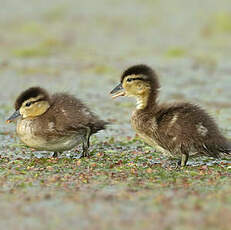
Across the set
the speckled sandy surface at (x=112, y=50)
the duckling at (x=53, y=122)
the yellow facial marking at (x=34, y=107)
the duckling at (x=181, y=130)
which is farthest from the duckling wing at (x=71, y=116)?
the speckled sandy surface at (x=112, y=50)

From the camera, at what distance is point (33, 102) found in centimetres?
652

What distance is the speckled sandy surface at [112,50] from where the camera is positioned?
10.1m

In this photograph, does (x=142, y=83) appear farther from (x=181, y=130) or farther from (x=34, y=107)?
(x=34, y=107)

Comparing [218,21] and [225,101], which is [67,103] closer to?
[225,101]

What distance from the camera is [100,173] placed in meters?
5.71

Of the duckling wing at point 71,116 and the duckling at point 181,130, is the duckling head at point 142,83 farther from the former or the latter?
the duckling wing at point 71,116

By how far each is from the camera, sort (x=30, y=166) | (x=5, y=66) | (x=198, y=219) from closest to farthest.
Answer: (x=198, y=219) < (x=30, y=166) < (x=5, y=66)

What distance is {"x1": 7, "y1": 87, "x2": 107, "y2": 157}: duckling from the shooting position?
632 cm

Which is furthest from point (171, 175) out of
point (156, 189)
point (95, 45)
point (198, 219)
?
point (95, 45)

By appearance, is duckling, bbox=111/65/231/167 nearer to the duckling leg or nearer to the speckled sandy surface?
the duckling leg

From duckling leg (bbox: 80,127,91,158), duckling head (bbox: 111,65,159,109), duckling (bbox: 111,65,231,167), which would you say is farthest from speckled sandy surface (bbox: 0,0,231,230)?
duckling (bbox: 111,65,231,167)

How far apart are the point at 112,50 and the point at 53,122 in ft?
26.5

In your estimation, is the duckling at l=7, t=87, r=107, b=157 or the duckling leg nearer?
the duckling at l=7, t=87, r=107, b=157

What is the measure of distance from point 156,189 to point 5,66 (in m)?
8.12
